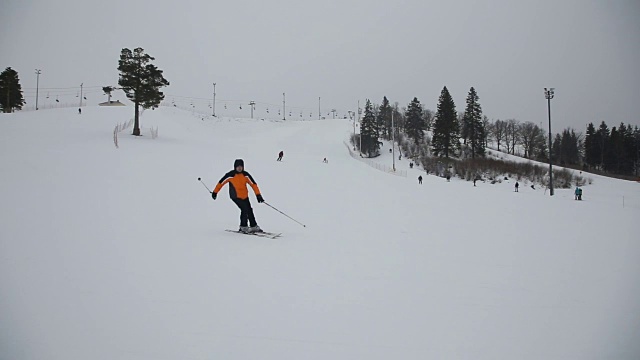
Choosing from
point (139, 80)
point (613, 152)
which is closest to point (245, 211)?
point (139, 80)

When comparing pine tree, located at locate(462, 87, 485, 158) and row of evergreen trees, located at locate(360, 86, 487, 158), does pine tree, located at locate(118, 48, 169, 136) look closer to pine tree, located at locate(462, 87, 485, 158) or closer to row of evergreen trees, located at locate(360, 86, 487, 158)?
row of evergreen trees, located at locate(360, 86, 487, 158)

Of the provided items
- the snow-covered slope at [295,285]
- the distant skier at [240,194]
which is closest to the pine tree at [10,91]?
the snow-covered slope at [295,285]

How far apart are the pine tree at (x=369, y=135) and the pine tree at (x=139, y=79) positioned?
1643 inches

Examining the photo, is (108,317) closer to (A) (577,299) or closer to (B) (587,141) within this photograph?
(A) (577,299)

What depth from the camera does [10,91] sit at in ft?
164

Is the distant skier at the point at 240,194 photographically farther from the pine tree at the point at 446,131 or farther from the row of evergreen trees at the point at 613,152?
the row of evergreen trees at the point at 613,152

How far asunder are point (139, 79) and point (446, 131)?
1882 inches

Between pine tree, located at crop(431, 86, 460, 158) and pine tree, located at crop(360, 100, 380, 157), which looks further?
pine tree, located at crop(360, 100, 380, 157)

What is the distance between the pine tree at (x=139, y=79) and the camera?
31.5 m

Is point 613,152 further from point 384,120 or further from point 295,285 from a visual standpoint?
point 295,285

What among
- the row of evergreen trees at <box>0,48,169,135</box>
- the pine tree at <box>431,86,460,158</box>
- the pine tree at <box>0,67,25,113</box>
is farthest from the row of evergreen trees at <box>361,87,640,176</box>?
the pine tree at <box>0,67,25,113</box>

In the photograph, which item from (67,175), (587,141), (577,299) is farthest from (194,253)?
(587,141)

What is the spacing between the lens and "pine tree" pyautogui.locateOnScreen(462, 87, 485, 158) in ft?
204

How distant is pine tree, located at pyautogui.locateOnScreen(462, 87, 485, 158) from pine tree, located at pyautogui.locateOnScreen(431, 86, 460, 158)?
3483 millimetres
